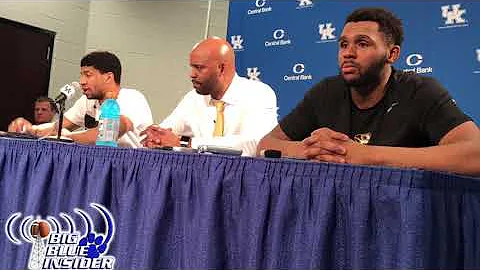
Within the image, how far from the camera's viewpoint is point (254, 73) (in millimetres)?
4121

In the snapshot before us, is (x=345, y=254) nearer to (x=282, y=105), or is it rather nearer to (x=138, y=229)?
(x=138, y=229)

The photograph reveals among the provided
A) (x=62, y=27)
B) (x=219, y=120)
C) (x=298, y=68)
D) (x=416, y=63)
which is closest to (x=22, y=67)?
(x=62, y=27)

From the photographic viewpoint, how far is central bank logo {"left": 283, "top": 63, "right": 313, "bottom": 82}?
3.83m

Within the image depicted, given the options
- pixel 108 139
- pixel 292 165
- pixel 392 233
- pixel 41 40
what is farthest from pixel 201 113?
pixel 41 40

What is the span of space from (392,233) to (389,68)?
3.24 feet

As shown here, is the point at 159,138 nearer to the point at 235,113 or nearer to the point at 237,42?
the point at 235,113

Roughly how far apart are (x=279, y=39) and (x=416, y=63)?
1.07 m

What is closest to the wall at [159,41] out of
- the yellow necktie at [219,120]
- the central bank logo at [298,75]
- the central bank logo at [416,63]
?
the central bank logo at [298,75]

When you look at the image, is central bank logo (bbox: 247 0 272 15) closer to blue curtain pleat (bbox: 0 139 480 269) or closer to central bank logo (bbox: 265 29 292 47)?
central bank logo (bbox: 265 29 292 47)

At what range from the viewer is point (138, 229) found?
1269mm

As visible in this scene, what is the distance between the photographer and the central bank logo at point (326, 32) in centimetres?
373

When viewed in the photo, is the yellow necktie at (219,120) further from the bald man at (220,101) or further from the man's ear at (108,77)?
the man's ear at (108,77)

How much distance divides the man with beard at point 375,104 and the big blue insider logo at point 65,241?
1.86 ft

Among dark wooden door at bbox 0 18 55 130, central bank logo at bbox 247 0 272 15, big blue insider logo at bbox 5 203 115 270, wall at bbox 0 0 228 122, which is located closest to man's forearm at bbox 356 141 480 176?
big blue insider logo at bbox 5 203 115 270
